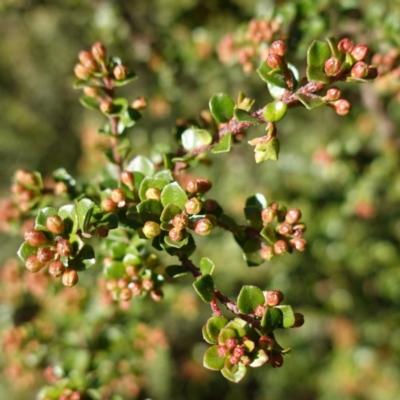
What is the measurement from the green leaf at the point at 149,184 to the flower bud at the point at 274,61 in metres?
0.29

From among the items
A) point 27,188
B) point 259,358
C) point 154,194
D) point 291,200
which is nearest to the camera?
point 259,358

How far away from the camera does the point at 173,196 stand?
32.5 inches

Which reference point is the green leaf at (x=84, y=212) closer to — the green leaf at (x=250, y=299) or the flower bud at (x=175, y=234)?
the flower bud at (x=175, y=234)

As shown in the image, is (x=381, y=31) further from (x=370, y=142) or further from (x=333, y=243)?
(x=370, y=142)

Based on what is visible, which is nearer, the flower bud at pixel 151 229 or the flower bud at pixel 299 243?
the flower bud at pixel 151 229

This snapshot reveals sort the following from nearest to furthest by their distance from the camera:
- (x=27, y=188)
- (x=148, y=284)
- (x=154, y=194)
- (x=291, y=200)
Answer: (x=154, y=194) < (x=148, y=284) < (x=27, y=188) < (x=291, y=200)

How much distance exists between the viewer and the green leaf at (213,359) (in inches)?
30.1

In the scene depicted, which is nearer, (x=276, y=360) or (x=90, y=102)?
(x=276, y=360)

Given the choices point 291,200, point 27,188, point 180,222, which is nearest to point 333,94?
point 180,222

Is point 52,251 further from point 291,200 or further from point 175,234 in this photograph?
point 291,200

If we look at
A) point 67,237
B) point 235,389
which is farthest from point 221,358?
point 235,389

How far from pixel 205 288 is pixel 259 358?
0.48 feet

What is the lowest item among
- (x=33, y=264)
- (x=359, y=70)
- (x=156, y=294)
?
(x=156, y=294)

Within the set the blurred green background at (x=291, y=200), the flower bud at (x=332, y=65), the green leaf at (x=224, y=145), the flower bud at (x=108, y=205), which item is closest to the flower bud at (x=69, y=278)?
the flower bud at (x=108, y=205)
